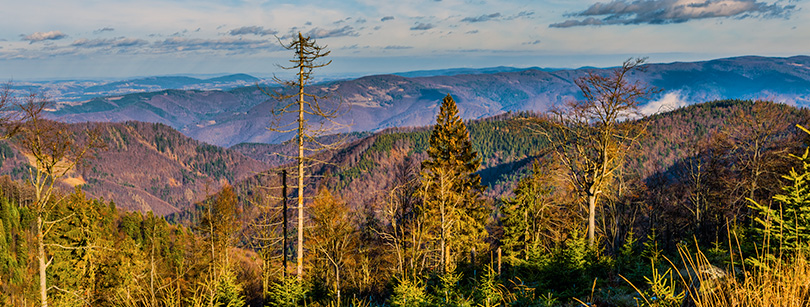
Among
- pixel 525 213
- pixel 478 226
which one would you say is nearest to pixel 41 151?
pixel 478 226

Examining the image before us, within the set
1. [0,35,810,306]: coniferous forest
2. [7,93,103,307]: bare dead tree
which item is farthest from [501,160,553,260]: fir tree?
[7,93,103,307]: bare dead tree

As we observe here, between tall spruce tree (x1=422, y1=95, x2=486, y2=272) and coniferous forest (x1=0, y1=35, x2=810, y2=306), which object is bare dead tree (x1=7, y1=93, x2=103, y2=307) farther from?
tall spruce tree (x1=422, y1=95, x2=486, y2=272)

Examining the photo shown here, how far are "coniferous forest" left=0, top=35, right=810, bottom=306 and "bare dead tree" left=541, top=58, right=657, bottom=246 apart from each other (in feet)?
0.27

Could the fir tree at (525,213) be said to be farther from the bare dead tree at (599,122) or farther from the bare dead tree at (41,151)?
the bare dead tree at (41,151)

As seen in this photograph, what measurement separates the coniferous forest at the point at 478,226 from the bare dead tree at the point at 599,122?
81 millimetres

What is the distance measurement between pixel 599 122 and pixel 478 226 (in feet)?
50.3

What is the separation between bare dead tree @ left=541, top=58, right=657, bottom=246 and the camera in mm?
16125

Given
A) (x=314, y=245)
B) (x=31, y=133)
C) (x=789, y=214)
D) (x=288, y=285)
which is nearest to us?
(x=789, y=214)

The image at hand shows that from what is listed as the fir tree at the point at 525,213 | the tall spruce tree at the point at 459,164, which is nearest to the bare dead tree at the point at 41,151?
the tall spruce tree at the point at 459,164

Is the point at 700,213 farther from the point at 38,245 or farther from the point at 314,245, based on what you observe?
the point at 38,245

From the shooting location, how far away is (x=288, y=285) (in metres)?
11.8

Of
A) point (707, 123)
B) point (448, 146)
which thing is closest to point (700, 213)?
point (448, 146)

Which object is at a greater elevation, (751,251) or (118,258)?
(751,251)

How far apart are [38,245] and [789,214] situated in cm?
1778
